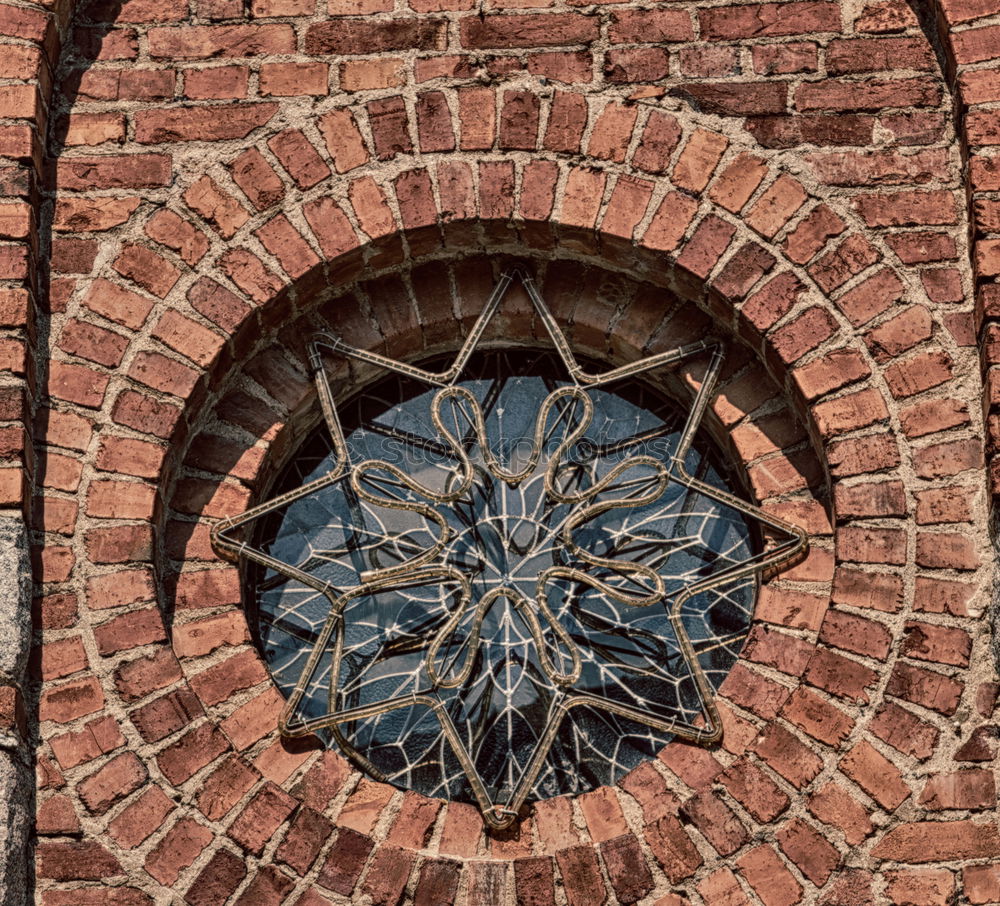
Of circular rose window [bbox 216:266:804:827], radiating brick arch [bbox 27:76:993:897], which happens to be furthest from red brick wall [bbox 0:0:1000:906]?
circular rose window [bbox 216:266:804:827]

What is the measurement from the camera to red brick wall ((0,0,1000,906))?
10.3 feet

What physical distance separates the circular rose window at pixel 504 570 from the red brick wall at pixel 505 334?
137mm

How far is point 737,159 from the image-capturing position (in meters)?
3.57

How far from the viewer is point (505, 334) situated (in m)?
3.91

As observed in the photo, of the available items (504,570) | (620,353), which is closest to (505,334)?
(620,353)

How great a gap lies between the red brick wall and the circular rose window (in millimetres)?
137

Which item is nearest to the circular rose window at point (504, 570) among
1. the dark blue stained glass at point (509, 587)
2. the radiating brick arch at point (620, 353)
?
the dark blue stained glass at point (509, 587)

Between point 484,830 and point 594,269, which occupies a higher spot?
point 594,269

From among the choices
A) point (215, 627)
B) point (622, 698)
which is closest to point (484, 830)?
point (622, 698)

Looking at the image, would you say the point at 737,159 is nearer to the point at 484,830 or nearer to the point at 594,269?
the point at 594,269

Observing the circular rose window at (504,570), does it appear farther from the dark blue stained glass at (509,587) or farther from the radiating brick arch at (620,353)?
the radiating brick arch at (620,353)

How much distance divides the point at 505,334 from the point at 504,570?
0.66m

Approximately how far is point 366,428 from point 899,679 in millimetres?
1538

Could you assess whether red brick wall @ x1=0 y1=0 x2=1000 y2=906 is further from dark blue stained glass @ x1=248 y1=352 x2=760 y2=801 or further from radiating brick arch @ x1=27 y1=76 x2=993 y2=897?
dark blue stained glass @ x1=248 y1=352 x2=760 y2=801
